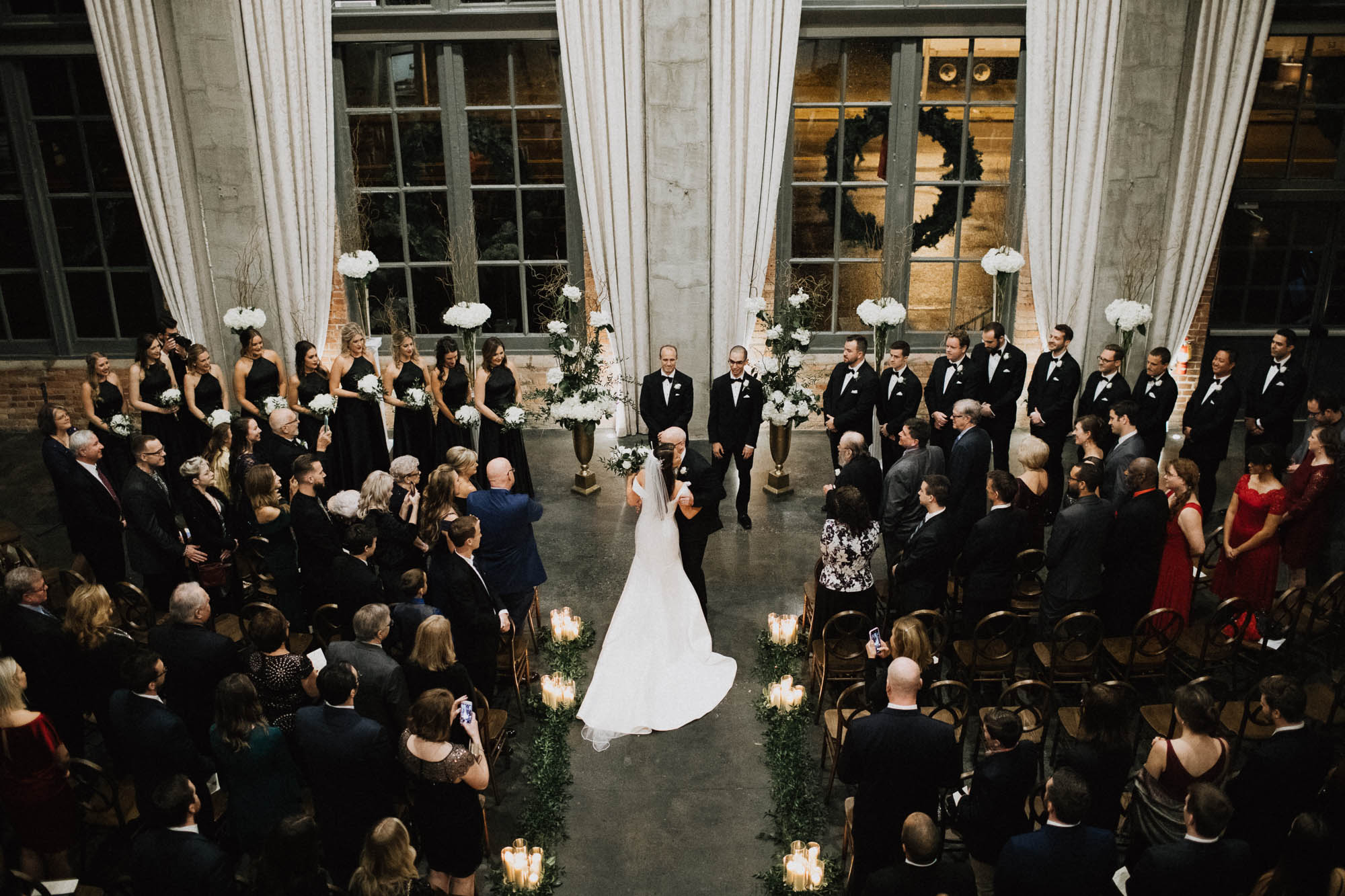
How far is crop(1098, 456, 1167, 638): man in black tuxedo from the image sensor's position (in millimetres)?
6152

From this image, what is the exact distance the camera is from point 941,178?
10.6m

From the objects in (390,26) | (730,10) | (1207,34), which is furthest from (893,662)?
(390,26)

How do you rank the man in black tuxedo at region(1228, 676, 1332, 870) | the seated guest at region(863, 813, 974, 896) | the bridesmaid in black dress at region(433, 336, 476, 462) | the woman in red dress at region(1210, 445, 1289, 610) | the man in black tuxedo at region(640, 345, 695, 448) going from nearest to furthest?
the seated guest at region(863, 813, 974, 896)
the man in black tuxedo at region(1228, 676, 1332, 870)
the woman in red dress at region(1210, 445, 1289, 610)
the bridesmaid in black dress at region(433, 336, 476, 462)
the man in black tuxedo at region(640, 345, 695, 448)

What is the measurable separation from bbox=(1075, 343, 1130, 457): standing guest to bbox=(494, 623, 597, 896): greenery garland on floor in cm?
445

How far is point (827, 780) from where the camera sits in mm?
5914

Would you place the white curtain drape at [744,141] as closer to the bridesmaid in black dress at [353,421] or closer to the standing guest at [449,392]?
the standing guest at [449,392]

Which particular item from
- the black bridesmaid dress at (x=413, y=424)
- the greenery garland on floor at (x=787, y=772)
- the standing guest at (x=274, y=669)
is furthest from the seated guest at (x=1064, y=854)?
the black bridesmaid dress at (x=413, y=424)

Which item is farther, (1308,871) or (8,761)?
(8,761)

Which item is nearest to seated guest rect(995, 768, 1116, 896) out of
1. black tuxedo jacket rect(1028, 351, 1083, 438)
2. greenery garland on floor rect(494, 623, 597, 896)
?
greenery garland on floor rect(494, 623, 597, 896)

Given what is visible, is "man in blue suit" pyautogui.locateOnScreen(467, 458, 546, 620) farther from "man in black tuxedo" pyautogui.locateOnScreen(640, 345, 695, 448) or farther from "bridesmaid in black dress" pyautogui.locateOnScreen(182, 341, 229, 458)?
"bridesmaid in black dress" pyautogui.locateOnScreen(182, 341, 229, 458)

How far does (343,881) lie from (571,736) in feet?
5.68

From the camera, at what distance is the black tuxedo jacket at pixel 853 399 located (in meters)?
8.72

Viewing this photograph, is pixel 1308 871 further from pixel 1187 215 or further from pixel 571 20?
pixel 571 20

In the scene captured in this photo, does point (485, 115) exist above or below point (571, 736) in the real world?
above
